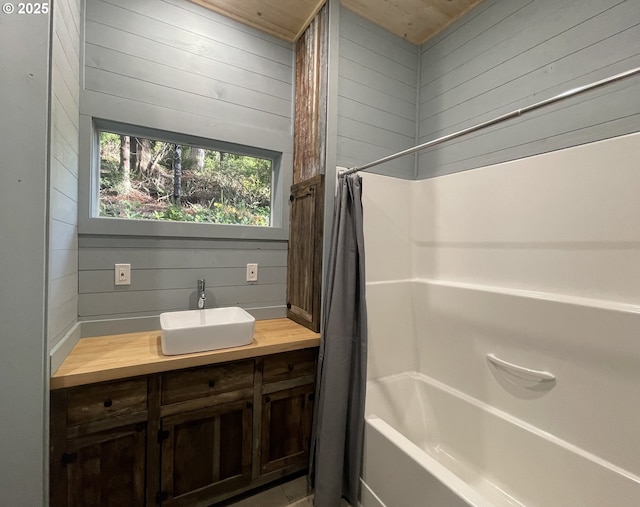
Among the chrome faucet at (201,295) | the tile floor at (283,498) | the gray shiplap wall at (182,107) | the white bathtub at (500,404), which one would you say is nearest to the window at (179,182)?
the gray shiplap wall at (182,107)

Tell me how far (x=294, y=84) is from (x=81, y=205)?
157 centimetres

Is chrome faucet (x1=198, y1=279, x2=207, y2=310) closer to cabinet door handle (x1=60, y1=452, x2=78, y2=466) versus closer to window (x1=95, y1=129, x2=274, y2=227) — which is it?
window (x1=95, y1=129, x2=274, y2=227)

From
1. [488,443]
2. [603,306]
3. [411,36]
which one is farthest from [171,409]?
[411,36]

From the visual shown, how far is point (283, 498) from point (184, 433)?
715 mm

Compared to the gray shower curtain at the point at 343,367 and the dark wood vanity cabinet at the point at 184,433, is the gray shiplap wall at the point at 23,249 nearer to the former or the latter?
the dark wood vanity cabinet at the point at 184,433

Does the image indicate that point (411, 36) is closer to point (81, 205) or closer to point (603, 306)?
point (603, 306)

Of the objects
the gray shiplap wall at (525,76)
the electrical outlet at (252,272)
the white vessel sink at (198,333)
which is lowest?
the white vessel sink at (198,333)

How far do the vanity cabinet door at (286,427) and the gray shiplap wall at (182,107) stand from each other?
22.6 inches

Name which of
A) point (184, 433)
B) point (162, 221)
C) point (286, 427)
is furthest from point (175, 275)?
point (286, 427)

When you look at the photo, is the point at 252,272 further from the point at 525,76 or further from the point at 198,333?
the point at 525,76

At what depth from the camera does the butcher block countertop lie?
1142mm

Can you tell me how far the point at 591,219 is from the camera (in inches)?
51.4

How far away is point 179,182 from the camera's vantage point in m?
Answer: 1.83

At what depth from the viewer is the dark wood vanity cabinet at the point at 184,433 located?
46.2 inches
